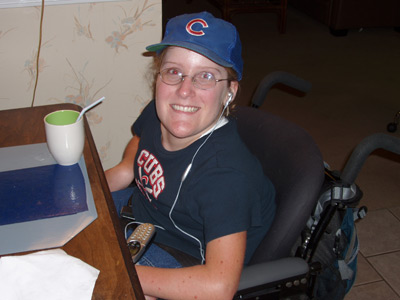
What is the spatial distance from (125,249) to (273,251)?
371mm

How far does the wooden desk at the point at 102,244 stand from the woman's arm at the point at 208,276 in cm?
15

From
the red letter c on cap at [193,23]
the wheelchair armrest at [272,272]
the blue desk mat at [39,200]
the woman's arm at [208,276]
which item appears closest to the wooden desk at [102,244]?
the blue desk mat at [39,200]

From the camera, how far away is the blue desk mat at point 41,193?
0.86 meters

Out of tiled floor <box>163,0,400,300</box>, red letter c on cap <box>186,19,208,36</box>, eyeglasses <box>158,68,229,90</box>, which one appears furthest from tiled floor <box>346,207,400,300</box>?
red letter c on cap <box>186,19,208,36</box>

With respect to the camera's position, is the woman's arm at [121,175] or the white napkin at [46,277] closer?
the white napkin at [46,277]

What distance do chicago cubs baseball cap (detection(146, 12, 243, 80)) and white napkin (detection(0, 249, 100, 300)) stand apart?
0.52m

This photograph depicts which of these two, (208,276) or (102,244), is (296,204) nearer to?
(208,276)

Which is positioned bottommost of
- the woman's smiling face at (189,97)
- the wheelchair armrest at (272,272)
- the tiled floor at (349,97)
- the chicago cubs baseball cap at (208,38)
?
the tiled floor at (349,97)

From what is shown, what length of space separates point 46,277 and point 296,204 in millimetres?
548

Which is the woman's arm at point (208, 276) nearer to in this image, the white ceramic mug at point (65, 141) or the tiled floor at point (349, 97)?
the white ceramic mug at point (65, 141)

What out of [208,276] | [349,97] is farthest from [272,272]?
[349,97]

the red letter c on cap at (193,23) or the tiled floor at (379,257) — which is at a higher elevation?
the red letter c on cap at (193,23)

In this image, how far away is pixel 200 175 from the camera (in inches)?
39.1

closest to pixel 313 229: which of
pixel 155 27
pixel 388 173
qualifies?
pixel 155 27
